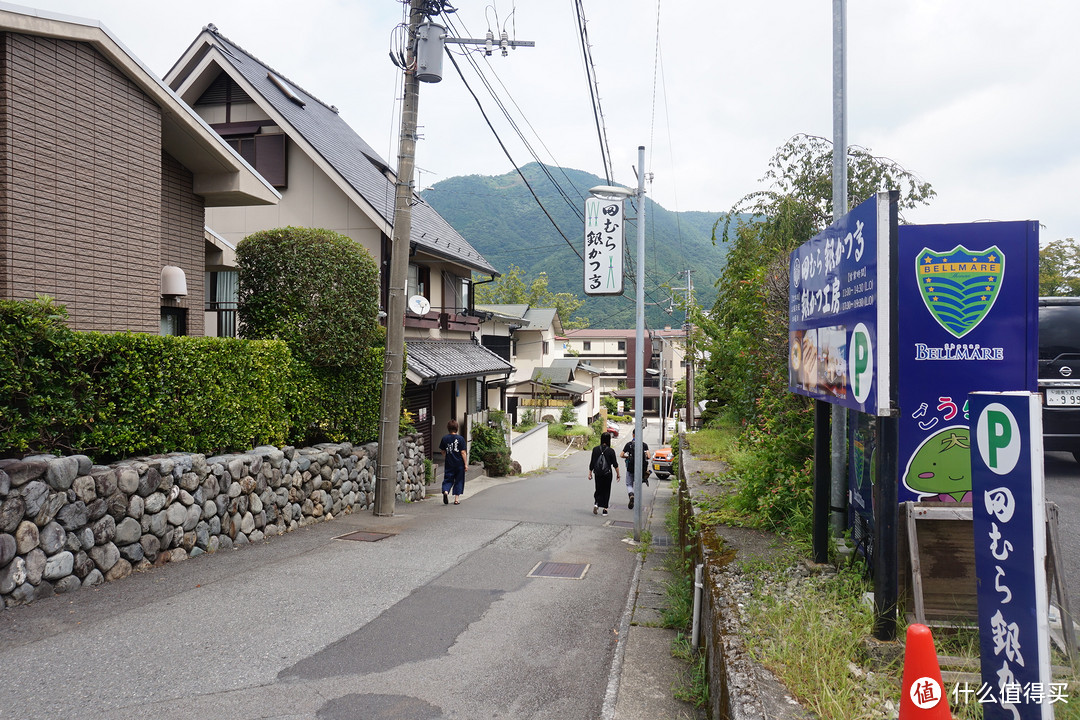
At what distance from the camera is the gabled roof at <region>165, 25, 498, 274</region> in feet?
54.2

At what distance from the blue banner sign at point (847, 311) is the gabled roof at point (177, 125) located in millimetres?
8897

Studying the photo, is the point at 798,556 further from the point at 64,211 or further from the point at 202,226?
the point at 202,226

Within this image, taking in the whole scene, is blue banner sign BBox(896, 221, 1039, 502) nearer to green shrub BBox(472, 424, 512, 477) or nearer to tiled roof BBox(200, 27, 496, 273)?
tiled roof BBox(200, 27, 496, 273)

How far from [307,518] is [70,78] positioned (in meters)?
6.82

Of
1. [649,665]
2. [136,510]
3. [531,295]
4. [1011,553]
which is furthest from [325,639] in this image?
[531,295]

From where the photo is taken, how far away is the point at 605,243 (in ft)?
42.9

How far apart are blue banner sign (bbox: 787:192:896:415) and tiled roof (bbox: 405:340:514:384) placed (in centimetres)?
1150

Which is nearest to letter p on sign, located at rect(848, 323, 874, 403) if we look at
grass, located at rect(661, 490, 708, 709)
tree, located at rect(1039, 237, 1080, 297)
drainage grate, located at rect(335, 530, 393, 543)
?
grass, located at rect(661, 490, 708, 709)

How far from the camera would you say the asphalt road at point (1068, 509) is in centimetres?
573

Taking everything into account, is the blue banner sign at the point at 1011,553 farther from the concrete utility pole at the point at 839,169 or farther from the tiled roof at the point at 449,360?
the tiled roof at the point at 449,360

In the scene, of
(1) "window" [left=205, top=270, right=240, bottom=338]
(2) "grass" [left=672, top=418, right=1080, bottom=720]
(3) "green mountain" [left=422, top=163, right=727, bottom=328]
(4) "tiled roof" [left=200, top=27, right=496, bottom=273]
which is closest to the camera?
(2) "grass" [left=672, top=418, right=1080, bottom=720]

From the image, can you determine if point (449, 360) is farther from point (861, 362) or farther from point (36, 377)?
point (861, 362)

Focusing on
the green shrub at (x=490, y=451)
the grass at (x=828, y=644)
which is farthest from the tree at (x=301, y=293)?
the green shrub at (x=490, y=451)

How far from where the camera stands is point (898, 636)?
3920 mm
